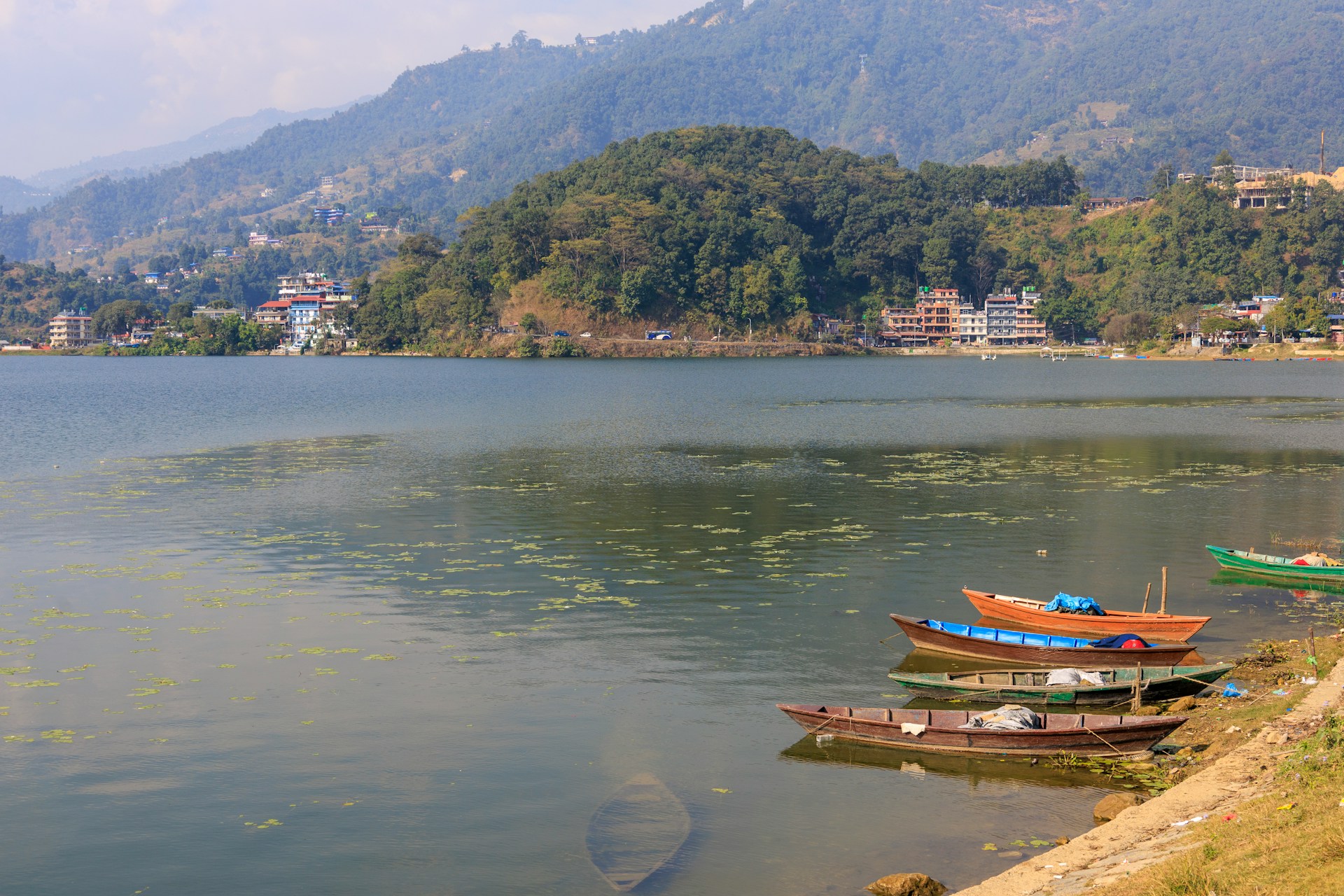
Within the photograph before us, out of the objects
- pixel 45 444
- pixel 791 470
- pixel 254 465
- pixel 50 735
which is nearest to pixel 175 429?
pixel 45 444

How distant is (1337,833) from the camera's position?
483 inches

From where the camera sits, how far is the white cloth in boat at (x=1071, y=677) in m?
22.8

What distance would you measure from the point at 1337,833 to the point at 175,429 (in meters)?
80.3

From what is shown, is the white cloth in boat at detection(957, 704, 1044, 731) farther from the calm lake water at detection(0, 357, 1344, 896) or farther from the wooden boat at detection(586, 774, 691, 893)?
the wooden boat at detection(586, 774, 691, 893)

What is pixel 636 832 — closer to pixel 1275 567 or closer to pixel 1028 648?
pixel 1028 648

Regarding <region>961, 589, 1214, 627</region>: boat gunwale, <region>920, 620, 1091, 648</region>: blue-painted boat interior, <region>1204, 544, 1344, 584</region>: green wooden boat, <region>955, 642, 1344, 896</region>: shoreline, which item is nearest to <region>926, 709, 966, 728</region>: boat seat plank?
<region>955, 642, 1344, 896</region>: shoreline

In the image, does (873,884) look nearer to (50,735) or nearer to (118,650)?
(50,735)

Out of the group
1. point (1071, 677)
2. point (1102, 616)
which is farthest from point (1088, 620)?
point (1071, 677)

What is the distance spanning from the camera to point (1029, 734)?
1977cm

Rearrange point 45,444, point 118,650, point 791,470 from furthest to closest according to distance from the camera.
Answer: point 45,444
point 791,470
point 118,650

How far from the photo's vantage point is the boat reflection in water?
19594mm

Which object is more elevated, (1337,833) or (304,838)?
(1337,833)

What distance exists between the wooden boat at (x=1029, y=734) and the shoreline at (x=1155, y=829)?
4.29 ft

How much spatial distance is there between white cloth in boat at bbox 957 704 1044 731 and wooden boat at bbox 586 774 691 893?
5.67 m
